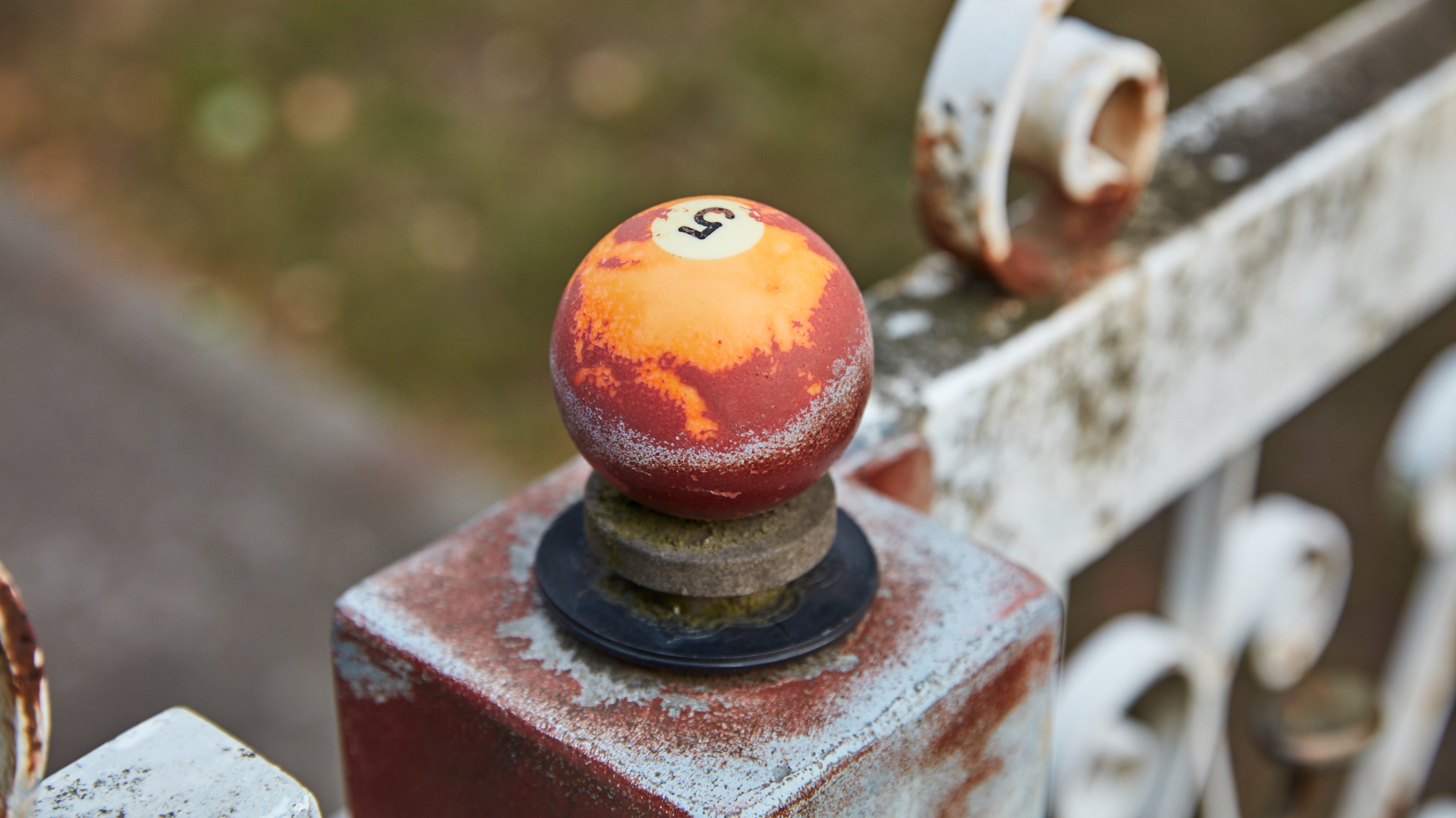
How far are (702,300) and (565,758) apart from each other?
0.34 metres

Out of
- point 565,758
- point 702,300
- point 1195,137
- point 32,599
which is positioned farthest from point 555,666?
point 32,599

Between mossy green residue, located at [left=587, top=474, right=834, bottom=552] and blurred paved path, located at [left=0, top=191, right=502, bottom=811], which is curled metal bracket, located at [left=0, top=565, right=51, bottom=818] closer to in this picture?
mossy green residue, located at [left=587, top=474, right=834, bottom=552]

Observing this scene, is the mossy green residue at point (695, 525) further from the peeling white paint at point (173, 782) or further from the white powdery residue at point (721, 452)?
the peeling white paint at point (173, 782)

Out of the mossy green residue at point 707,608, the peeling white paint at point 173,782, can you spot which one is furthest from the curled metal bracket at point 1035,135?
the peeling white paint at point 173,782

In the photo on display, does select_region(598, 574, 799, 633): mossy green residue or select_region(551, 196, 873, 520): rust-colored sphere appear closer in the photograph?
select_region(551, 196, 873, 520): rust-colored sphere

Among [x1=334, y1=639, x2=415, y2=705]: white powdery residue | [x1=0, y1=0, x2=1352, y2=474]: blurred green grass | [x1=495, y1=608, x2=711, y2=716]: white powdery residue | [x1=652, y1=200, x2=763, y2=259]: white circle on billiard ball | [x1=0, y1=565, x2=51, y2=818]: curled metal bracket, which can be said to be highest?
[x1=652, y1=200, x2=763, y2=259]: white circle on billiard ball

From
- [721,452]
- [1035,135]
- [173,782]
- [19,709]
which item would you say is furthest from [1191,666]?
[19,709]

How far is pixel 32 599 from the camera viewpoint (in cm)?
316

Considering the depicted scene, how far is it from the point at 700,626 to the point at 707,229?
32cm

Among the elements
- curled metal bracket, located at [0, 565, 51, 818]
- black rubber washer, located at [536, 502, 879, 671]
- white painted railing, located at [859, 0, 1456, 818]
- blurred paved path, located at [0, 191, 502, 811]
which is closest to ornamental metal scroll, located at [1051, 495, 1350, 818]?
white painted railing, located at [859, 0, 1456, 818]

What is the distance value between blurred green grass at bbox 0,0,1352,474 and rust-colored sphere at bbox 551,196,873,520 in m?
2.58

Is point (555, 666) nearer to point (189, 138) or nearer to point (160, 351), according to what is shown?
point (160, 351)

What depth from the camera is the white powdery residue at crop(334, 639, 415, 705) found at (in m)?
1.06

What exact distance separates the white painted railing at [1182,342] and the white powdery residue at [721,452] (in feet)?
1.25
